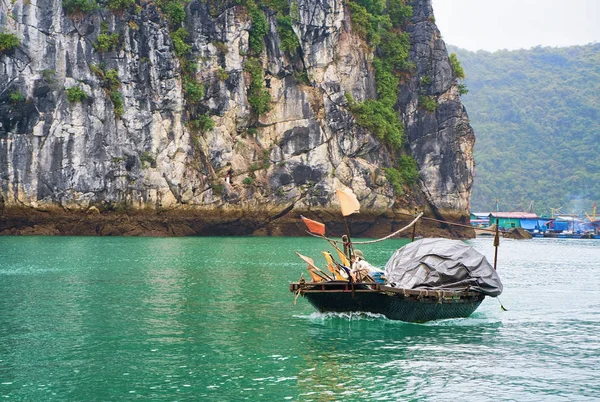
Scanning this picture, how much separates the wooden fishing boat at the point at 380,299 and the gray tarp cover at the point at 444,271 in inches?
20.8

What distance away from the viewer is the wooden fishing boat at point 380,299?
16375 mm

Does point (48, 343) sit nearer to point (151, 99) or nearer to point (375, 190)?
point (151, 99)

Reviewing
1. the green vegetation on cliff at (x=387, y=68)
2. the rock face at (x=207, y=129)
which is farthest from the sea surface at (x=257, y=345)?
the green vegetation on cliff at (x=387, y=68)

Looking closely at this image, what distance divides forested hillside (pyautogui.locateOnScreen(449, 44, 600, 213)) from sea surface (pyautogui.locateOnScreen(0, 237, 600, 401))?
83232 millimetres

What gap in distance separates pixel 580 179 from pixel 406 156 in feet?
159

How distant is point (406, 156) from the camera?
208 ft

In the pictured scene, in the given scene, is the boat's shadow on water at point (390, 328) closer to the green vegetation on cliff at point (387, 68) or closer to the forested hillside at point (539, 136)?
the green vegetation on cliff at point (387, 68)

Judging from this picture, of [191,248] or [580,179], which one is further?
[580,179]

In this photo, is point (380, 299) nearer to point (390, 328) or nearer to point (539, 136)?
point (390, 328)

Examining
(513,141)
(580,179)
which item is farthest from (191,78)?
(513,141)

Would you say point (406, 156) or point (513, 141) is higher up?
point (513, 141)

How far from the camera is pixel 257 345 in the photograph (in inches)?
556

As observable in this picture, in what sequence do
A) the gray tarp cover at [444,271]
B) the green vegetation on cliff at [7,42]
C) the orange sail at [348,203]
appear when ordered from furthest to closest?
1. the green vegetation on cliff at [7,42]
2. the orange sail at [348,203]
3. the gray tarp cover at [444,271]

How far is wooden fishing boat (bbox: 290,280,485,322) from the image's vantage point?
16.4 metres
